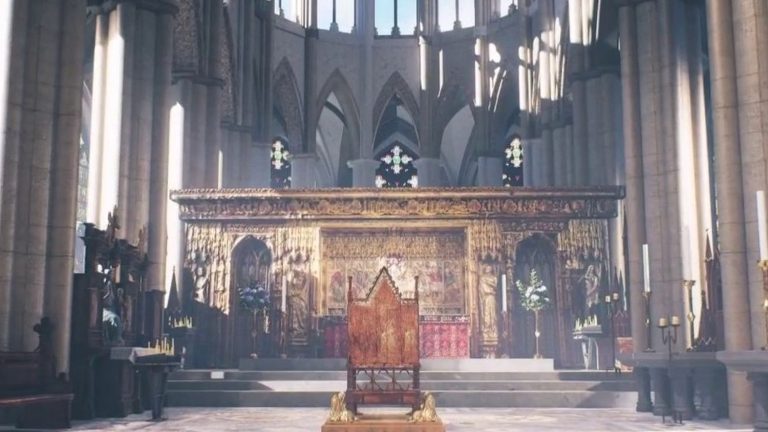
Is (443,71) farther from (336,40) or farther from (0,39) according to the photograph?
(0,39)

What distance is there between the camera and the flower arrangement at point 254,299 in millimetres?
22641

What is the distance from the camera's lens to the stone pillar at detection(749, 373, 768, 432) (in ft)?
33.4

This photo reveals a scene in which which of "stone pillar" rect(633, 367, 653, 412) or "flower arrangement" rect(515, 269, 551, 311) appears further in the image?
"flower arrangement" rect(515, 269, 551, 311)

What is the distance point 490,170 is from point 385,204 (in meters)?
15.0

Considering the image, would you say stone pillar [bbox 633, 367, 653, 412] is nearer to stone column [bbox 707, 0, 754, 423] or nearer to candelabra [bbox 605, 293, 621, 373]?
stone column [bbox 707, 0, 754, 423]

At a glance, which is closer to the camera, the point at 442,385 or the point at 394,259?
the point at 442,385

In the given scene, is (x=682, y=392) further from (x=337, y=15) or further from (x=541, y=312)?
(x=337, y=15)

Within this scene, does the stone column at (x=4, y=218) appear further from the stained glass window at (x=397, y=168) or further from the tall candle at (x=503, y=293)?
the stained glass window at (x=397, y=168)

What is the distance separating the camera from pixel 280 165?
41.6 meters

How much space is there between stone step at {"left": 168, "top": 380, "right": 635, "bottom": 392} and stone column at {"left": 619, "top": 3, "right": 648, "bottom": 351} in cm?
132

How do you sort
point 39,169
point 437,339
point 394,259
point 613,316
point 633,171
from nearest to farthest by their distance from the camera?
point 39,169, point 633,171, point 613,316, point 437,339, point 394,259

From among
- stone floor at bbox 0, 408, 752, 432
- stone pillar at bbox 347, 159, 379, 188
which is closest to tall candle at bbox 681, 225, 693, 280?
stone floor at bbox 0, 408, 752, 432

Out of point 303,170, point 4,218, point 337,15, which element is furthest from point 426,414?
point 337,15

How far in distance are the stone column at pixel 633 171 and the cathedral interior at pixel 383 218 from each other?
47 mm
